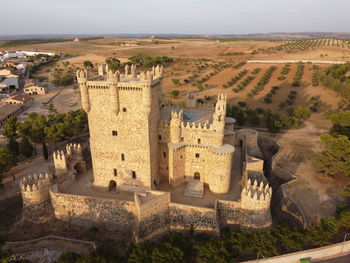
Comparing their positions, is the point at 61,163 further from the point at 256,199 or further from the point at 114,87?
the point at 256,199

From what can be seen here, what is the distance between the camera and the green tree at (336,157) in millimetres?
29969

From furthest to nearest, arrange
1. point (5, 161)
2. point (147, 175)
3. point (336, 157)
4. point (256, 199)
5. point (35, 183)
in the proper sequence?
point (5, 161)
point (336, 157)
point (35, 183)
point (147, 175)
point (256, 199)

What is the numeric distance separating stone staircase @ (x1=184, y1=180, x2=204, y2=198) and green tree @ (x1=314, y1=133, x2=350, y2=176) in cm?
1560

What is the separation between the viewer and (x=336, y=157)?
31.0 meters

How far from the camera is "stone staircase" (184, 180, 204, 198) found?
27.3 m

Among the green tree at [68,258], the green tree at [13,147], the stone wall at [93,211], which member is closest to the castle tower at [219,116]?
the stone wall at [93,211]

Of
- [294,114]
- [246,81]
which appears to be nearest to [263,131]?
[294,114]

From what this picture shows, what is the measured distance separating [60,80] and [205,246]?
87978mm

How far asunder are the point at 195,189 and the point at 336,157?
57.5ft

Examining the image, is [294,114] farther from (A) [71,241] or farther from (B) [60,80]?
(B) [60,80]

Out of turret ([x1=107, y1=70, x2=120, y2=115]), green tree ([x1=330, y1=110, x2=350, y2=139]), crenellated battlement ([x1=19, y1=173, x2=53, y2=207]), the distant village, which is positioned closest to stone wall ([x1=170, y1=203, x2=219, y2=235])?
turret ([x1=107, y1=70, x2=120, y2=115])

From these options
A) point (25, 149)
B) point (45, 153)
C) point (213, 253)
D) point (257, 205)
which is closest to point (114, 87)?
point (213, 253)

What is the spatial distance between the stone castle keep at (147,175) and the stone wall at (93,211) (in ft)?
0.34

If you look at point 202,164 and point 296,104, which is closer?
point 202,164
